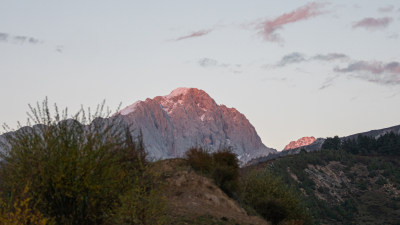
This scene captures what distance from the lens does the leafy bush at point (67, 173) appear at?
15734 mm


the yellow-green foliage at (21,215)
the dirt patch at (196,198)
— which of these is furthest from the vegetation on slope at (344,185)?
the yellow-green foliage at (21,215)

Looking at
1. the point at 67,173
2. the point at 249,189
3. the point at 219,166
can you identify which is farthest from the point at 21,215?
the point at 249,189

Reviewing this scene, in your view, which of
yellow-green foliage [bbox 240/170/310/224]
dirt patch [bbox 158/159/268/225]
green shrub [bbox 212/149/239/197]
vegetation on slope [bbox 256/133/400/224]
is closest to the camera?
dirt patch [bbox 158/159/268/225]

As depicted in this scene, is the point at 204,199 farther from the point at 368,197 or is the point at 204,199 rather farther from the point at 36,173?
the point at 368,197

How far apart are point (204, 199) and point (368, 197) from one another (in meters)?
65.9

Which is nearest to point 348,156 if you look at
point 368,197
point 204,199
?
point 368,197

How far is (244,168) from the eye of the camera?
4422 cm

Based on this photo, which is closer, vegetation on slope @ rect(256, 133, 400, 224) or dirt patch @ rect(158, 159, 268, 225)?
dirt patch @ rect(158, 159, 268, 225)

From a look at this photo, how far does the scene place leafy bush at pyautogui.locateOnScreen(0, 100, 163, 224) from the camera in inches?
619

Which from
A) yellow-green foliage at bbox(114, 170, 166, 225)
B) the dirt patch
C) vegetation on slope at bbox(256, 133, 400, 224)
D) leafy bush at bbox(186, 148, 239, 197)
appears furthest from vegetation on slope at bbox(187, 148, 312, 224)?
vegetation on slope at bbox(256, 133, 400, 224)

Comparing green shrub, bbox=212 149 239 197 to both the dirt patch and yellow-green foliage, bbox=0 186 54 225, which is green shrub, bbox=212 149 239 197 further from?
yellow-green foliage, bbox=0 186 54 225

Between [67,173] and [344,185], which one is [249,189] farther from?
[344,185]

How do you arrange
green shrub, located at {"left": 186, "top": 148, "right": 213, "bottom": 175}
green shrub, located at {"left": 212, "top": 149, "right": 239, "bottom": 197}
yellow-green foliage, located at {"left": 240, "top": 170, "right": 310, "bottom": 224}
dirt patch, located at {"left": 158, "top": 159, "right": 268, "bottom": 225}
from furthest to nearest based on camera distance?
1. yellow-green foliage, located at {"left": 240, "top": 170, "right": 310, "bottom": 224}
2. green shrub, located at {"left": 186, "top": 148, "right": 213, "bottom": 175}
3. green shrub, located at {"left": 212, "top": 149, "right": 239, "bottom": 197}
4. dirt patch, located at {"left": 158, "top": 159, "right": 268, "bottom": 225}

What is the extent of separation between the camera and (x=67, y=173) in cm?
1567
